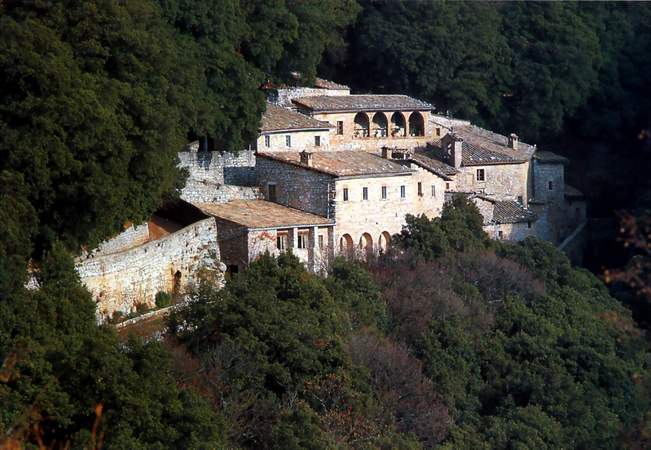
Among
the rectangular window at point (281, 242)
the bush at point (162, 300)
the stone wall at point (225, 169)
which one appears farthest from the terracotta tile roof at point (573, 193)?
the bush at point (162, 300)

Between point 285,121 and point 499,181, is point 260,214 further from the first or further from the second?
point 499,181

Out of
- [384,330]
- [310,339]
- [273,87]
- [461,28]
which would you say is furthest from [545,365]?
[461,28]

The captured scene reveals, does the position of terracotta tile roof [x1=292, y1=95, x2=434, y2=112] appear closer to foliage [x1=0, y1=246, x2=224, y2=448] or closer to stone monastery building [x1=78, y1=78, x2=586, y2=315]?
stone monastery building [x1=78, y1=78, x2=586, y2=315]

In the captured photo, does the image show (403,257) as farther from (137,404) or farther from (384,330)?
(137,404)

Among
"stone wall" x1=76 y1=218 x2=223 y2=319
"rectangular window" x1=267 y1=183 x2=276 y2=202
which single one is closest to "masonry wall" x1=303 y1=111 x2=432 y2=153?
"rectangular window" x1=267 y1=183 x2=276 y2=202

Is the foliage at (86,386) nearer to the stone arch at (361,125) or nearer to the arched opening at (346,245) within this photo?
the arched opening at (346,245)

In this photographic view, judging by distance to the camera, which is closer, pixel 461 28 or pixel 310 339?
pixel 310 339
